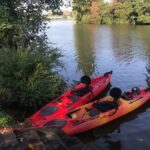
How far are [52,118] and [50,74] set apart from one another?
2.64m

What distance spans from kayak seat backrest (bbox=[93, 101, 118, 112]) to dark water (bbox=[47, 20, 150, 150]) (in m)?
0.63

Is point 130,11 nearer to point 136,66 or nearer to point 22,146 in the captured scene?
point 136,66

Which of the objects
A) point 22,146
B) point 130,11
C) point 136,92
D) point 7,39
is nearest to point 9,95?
point 7,39

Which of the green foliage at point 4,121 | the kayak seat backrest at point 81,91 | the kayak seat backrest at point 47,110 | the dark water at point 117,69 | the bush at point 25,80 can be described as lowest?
the dark water at point 117,69

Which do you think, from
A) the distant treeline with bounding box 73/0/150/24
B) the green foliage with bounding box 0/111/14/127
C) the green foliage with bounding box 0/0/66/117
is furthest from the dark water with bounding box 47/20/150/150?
the distant treeline with bounding box 73/0/150/24

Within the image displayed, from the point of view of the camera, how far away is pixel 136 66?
984 inches

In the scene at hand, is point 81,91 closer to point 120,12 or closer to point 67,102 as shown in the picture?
point 67,102

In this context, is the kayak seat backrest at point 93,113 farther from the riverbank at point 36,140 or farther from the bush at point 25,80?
the riverbank at point 36,140

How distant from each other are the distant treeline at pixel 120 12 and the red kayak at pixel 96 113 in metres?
50.2

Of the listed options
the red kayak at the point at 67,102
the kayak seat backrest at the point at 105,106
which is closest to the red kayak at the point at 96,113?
the kayak seat backrest at the point at 105,106

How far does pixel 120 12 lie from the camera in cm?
6969

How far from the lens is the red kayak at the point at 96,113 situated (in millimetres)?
12461

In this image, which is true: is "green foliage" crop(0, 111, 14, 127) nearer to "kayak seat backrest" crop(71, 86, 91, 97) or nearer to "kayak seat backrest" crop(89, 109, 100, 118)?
"kayak seat backrest" crop(89, 109, 100, 118)

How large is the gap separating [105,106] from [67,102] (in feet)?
5.61
